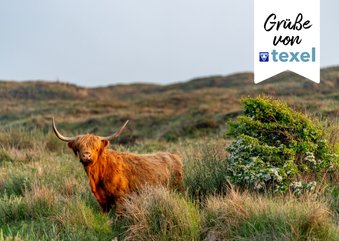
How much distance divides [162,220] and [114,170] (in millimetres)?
1880

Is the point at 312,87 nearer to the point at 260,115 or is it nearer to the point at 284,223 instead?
the point at 260,115

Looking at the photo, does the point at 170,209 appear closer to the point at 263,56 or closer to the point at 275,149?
the point at 275,149

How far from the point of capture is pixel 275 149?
765cm

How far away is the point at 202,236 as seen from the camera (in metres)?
6.12

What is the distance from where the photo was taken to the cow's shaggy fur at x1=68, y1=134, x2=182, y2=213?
733cm

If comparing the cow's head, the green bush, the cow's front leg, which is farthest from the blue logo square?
the cow's front leg

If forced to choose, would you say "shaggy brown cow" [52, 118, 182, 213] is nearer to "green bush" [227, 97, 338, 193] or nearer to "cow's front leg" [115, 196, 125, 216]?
"cow's front leg" [115, 196, 125, 216]

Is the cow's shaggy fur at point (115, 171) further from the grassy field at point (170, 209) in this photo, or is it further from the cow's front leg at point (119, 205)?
the grassy field at point (170, 209)

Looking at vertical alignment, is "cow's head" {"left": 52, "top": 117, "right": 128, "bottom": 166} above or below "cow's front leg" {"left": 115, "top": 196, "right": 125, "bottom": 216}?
above

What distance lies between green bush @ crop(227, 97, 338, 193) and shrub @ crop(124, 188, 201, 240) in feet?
4.53

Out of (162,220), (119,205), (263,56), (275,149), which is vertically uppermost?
(263,56)

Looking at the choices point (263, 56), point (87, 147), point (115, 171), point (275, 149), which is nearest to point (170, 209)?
point (87, 147)

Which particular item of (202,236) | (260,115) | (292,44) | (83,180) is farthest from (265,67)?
(202,236)

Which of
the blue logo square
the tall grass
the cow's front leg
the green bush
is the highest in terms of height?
the blue logo square
